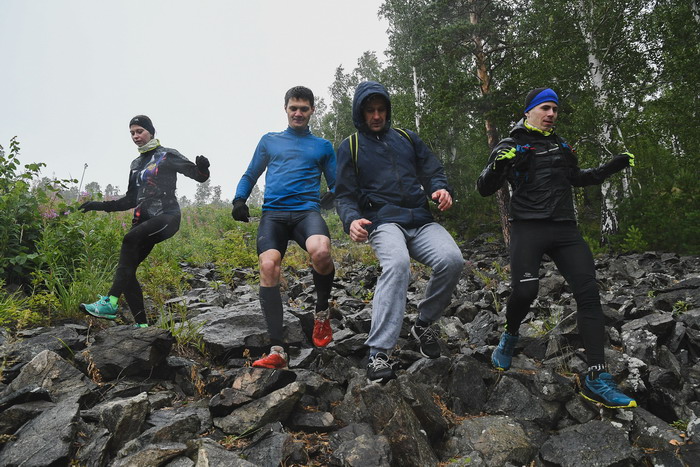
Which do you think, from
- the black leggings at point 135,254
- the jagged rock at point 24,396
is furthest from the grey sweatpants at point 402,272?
the black leggings at point 135,254

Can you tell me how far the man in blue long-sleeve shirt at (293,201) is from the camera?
11.7 ft

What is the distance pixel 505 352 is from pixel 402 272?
127 centimetres

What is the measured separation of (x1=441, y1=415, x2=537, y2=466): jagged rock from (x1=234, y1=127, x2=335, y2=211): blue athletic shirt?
227 centimetres

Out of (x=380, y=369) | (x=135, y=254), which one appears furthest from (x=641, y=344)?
(x=135, y=254)

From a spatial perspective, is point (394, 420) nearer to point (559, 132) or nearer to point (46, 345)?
point (46, 345)

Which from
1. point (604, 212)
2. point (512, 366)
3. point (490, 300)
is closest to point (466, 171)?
point (604, 212)

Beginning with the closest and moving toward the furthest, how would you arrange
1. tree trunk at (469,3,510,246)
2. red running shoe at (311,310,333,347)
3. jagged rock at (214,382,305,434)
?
jagged rock at (214,382,305,434), red running shoe at (311,310,333,347), tree trunk at (469,3,510,246)

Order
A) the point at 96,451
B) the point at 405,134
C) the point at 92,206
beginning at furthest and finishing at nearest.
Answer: the point at 92,206 → the point at 405,134 → the point at 96,451

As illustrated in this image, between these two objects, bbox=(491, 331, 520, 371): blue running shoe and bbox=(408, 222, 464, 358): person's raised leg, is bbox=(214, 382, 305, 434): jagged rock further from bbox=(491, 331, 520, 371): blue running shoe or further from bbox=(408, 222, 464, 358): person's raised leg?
bbox=(491, 331, 520, 371): blue running shoe

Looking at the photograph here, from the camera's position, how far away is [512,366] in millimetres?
3686

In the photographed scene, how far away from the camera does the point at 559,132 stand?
446 inches

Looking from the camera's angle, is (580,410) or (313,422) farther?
(580,410)

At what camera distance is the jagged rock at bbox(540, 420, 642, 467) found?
91.7 inches

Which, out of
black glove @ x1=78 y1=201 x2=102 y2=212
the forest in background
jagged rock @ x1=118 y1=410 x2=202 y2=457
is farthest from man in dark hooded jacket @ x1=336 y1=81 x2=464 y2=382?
the forest in background
